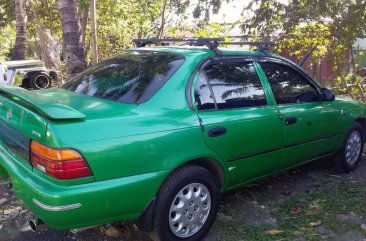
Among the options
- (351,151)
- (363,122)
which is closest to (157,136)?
(351,151)

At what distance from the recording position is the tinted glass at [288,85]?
4.13 meters

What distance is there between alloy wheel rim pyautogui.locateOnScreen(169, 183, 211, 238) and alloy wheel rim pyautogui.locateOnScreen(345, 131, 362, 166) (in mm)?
2568

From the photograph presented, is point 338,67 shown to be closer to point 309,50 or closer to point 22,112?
point 309,50

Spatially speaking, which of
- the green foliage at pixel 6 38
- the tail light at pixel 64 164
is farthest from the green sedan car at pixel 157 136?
the green foliage at pixel 6 38

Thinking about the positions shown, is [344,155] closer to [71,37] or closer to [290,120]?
[290,120]

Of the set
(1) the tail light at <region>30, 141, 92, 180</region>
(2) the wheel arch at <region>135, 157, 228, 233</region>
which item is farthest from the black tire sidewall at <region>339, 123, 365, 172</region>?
(1) the tail light at <region>30, 141, 92, 180</region>

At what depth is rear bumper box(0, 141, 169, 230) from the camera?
263cm

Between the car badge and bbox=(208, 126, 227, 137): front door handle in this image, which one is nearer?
the car badge

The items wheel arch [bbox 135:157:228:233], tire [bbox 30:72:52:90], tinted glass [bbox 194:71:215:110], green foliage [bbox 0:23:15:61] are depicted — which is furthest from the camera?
green foliage [bbox 0:23:15:61]

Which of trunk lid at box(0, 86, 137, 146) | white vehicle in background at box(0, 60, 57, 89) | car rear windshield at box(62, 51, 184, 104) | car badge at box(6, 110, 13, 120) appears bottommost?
white vehicle in background at box(0, 60, 57, 89)

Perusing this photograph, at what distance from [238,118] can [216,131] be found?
1.02 ft

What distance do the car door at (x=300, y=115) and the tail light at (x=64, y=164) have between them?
2.10 metres

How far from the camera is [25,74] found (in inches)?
440

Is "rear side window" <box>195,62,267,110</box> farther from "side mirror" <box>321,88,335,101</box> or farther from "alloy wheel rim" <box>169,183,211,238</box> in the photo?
"side mirror" <box>321,88,335,101</box>
